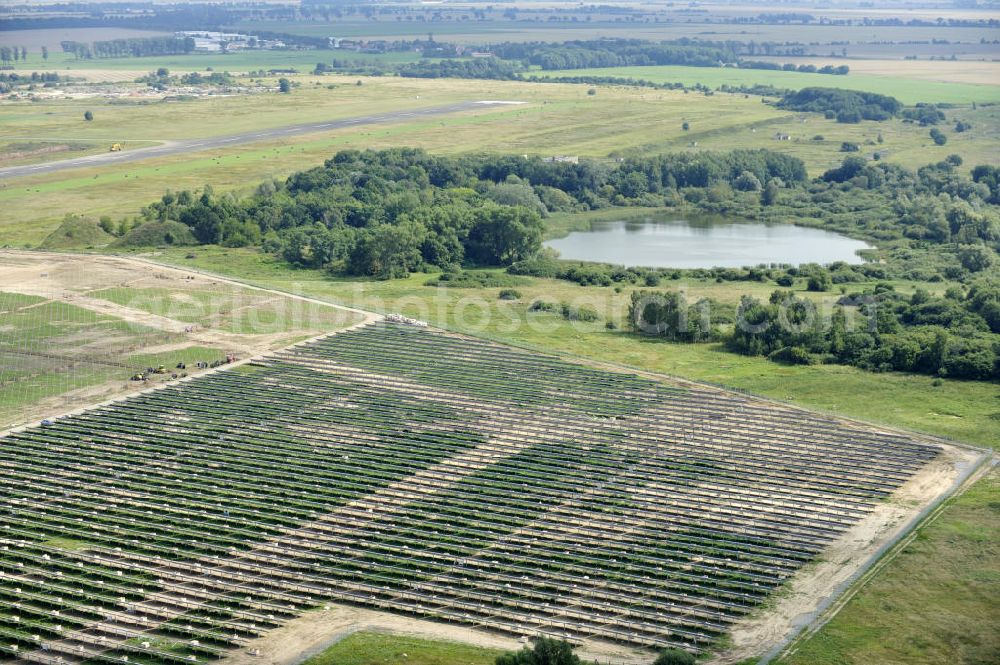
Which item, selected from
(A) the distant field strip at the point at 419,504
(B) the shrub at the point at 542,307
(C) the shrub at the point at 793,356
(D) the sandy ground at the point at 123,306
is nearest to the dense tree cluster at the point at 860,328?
(C) the shrub at the point at 793,356

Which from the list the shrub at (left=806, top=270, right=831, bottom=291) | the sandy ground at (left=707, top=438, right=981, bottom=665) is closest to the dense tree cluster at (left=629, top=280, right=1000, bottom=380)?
the shrub at (left=806, top=270, right=831, bottom=291)

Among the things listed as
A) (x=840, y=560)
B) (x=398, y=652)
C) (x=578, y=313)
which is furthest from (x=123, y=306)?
(x=840, y=560)

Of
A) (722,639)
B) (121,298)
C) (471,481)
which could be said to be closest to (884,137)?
(121,298)

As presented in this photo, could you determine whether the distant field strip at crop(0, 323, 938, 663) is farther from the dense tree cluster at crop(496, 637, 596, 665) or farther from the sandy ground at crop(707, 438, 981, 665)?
the dense tree cluster at crop(496, 637, 596, 665)

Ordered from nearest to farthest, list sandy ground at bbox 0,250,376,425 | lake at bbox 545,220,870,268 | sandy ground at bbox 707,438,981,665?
sandy ground at bbox 707,438,981,665 < sandy ground at bbox 0,250,376,425 < lake at bbox 545,220,870,268

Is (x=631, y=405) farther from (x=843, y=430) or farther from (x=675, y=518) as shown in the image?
(x=675, y=518)

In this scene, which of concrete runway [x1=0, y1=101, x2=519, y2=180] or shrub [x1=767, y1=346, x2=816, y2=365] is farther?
concrete runway [x1=0, y1=101, x2=519, y2=180]

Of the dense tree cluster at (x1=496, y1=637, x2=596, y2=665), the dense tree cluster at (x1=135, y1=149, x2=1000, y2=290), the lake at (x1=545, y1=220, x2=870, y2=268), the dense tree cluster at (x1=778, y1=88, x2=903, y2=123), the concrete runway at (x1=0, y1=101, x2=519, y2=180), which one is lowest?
the dense tree cluster at (x1=496, y1=637, x2=596, y2=665)
